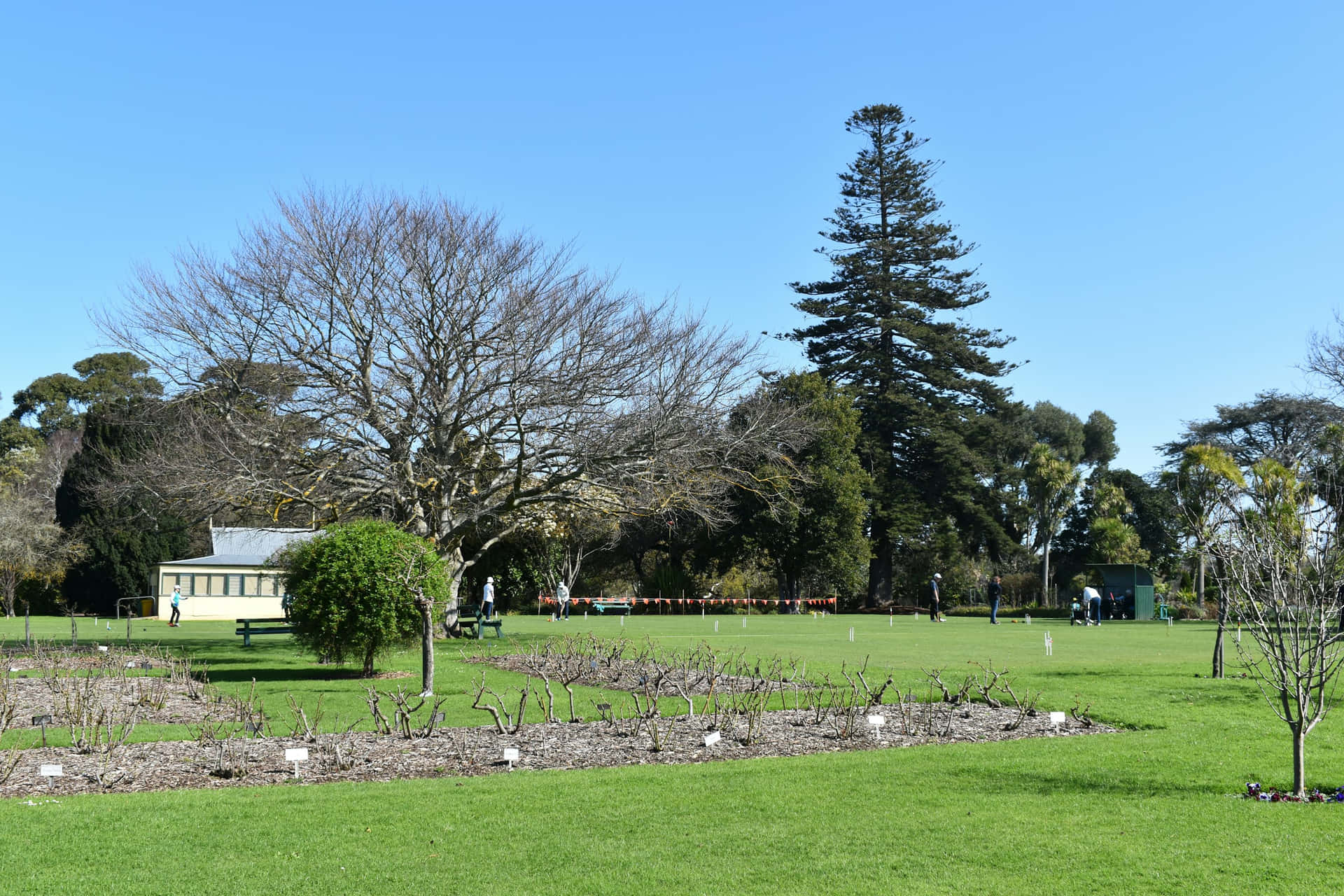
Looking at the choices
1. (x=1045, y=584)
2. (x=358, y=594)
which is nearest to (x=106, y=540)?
(x=358, y=594)

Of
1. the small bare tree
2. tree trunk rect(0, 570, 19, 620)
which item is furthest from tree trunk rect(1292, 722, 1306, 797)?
tree trunk rect(0, 570, 19, 620)

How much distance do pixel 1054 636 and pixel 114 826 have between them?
25.9 metres

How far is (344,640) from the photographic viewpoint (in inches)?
696

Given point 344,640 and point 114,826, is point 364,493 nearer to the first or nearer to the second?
point 344,640

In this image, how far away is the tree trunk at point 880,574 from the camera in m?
55.9

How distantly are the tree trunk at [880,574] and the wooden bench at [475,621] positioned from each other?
28825mm

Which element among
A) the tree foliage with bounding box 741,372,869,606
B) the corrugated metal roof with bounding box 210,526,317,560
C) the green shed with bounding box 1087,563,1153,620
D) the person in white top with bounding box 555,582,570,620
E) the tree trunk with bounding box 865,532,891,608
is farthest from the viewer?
the tree trunk with bounding box 865,532,891,608

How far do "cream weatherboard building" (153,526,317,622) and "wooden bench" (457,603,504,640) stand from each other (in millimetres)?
18060

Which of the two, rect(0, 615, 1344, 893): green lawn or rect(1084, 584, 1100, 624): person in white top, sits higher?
rect(0, 615, 1344, 893): green lawn

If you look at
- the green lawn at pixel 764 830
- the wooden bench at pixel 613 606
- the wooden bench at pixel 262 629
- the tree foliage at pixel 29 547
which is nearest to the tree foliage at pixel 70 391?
the tree foliage at pixel 29 547

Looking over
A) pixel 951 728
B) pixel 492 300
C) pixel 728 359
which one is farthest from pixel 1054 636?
pixel 951 728

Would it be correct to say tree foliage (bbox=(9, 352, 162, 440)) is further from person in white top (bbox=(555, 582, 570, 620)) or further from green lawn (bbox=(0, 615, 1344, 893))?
green lawn (bbox=(0, 615, 1344, 893))

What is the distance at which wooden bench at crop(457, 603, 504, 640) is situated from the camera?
2802 cm

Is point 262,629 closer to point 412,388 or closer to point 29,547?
point 412,388
